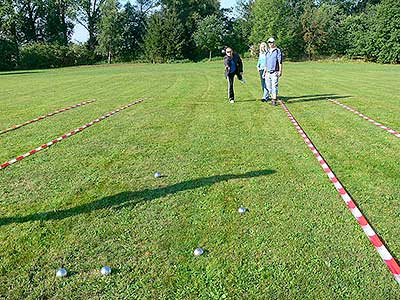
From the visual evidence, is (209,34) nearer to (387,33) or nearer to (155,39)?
(155,39)

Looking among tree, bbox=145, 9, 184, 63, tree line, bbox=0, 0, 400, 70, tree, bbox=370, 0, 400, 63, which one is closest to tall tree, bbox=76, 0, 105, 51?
tree line, bbox=0, 0, 400, 70

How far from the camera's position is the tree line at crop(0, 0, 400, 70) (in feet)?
170

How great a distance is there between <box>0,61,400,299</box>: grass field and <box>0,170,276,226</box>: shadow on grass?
0.05 ft

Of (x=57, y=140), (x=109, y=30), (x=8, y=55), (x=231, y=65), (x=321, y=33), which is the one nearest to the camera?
(x=57, y=140)

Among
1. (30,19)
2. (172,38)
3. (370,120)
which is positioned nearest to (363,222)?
(370,120)

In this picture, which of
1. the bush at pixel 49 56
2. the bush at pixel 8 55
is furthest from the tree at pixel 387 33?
the bush at pixel 8 55

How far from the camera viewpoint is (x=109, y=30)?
5753 centimetres

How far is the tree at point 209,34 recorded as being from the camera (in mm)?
→ 58625

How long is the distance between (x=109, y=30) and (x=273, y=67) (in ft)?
170

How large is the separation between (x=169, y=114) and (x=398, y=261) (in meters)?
7.75

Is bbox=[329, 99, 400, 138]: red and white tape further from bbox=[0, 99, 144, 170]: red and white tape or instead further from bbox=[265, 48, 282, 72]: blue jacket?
bbox=[0, 99, 144, 170]: red and white tape

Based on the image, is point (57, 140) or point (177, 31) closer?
point (57, 140)

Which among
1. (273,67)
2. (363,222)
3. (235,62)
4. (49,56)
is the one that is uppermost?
(49,56)

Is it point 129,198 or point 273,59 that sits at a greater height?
point 273,59
